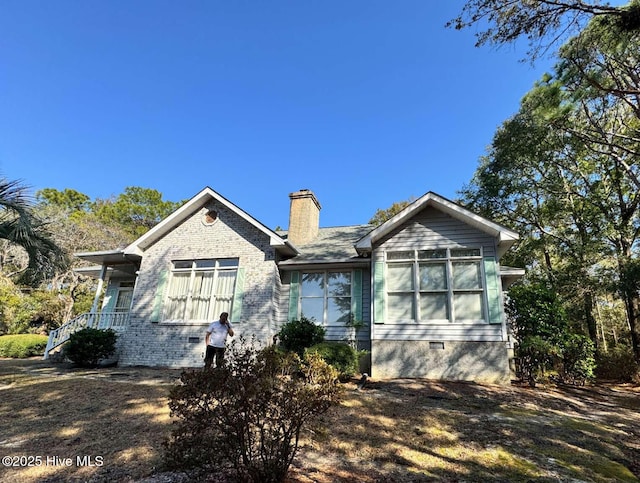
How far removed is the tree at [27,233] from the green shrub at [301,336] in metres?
6.54

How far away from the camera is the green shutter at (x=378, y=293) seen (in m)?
10.1

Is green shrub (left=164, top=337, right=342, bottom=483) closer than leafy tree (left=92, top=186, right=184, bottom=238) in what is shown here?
Yes

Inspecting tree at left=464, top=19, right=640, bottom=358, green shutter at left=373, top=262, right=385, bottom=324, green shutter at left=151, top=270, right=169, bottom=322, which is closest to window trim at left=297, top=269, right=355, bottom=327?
green shutter at left=373, top=262, right=385, bottom=324

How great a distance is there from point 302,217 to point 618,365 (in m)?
13.2

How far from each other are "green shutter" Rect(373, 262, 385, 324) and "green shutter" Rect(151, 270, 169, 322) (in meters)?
7.45

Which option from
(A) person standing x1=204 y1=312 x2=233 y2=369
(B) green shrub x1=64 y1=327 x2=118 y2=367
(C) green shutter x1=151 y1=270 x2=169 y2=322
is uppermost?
(C) green shutter x1=151 y1=270 x2=169 y2=322

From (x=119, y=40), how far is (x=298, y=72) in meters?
7.08

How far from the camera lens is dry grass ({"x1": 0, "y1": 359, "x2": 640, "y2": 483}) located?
12.9ft

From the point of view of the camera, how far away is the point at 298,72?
1398 centimetres

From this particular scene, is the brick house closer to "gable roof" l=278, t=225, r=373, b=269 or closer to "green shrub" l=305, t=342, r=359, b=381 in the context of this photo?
"gable roof" l=278, t=225, r=373, b=269

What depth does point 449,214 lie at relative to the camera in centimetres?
1041

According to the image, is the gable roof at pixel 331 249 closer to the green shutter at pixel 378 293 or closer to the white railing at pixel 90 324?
the green shutter at pixel 378 293

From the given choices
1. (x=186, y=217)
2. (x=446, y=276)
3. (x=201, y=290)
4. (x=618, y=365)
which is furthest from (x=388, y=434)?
(x=618, y=365)

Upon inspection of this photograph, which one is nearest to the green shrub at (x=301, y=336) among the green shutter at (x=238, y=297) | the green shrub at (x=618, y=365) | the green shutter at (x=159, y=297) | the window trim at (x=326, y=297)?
the window trim at (x=326, y=297)
